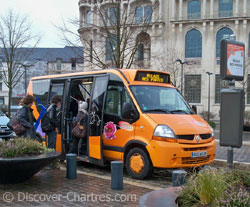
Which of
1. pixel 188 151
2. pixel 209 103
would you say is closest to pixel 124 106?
pixel 188 151

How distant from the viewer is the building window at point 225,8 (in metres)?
52.1

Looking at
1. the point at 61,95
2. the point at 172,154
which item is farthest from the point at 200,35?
the point at 172,154

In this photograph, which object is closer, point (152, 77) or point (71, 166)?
point (71, 166)

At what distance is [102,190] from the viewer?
6.70 meters

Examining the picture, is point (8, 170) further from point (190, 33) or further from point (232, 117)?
point (190, 33)

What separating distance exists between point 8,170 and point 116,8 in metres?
11.3

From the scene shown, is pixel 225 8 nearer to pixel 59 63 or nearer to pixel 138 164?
pixel 59 63

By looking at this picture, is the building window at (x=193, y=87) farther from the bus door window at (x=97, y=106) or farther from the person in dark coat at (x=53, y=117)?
the person in dark coat at (x=53, y=117)

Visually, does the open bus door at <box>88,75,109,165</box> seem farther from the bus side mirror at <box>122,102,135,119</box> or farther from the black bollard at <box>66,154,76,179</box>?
the black bollard at <box>66,154,76,179</box>

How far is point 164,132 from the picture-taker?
24.7 feet

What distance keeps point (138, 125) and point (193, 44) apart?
4794 centimetres

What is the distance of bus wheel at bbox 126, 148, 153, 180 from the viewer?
7684 millimetres

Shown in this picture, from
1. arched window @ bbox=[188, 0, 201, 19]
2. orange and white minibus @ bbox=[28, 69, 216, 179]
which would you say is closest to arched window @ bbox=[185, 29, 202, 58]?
arched window @ bbox=[188, 0, 201, 19]

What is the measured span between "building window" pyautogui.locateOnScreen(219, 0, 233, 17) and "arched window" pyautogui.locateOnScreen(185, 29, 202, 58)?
14.9 feet
